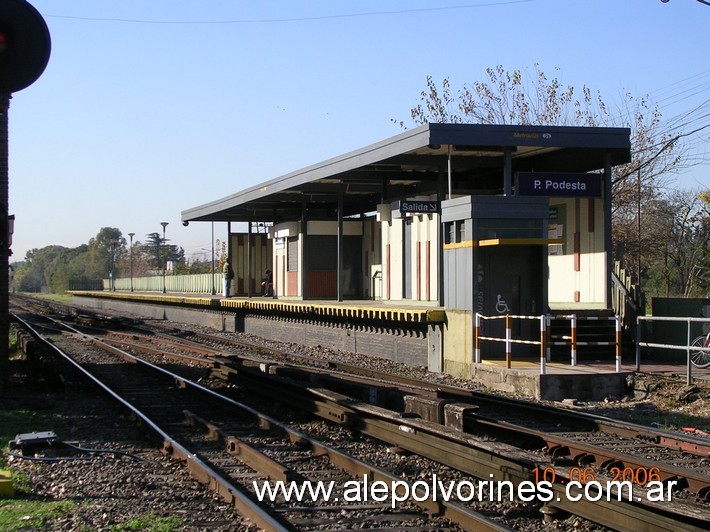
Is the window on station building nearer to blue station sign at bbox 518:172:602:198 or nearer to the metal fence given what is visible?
the metal fence

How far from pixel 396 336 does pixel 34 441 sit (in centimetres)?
1120

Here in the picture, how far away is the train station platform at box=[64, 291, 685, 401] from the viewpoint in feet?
44.5

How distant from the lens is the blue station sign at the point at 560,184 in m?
17.5

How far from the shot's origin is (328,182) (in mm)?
25125

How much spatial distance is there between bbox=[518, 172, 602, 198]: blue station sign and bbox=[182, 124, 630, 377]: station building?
0.02 meters

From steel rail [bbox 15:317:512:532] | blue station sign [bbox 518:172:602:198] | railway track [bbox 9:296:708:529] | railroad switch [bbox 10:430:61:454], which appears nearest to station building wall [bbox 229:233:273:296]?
blue station sign [bbox 518:172:602:198]

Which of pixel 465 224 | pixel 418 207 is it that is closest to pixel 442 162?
pixel 418 207

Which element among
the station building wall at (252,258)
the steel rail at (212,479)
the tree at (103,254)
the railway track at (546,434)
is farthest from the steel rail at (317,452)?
the tree at (103,254)

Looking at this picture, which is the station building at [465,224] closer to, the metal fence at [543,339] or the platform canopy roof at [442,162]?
the platform canopy roof at [442,162]

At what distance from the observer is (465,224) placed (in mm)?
15828

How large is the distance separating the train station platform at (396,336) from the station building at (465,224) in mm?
501

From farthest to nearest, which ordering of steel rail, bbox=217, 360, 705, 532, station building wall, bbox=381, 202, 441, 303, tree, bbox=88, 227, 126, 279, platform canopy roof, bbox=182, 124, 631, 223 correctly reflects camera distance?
tree, bbox=88, 227, 126, 279 → station building wall, bbox=381, 202, 441, 303 → platform canopy roof, bbox=182, 124, 631, 223 → steel rail, bbox=217, 360, 705, 532

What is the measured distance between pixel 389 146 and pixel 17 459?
12124mm

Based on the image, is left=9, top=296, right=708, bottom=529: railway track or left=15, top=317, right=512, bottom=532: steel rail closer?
left=15, top=317, right=512, bottom=532: steel rail
